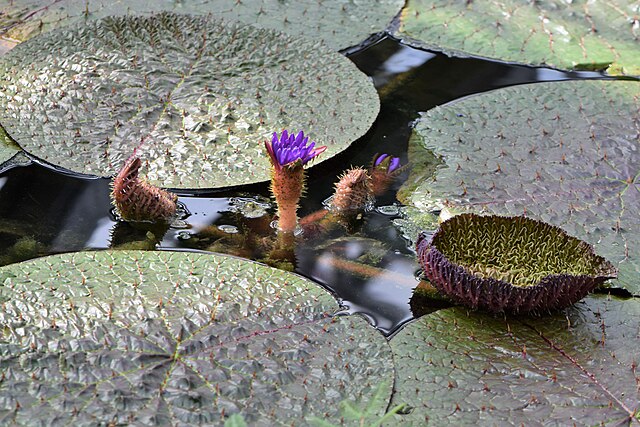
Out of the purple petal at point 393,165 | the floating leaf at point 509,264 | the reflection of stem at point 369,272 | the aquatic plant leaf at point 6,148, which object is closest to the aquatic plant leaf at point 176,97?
the aquatic plant leaf at point 6,148

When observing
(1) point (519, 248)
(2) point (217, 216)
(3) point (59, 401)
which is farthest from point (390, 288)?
(3) point (59, 401)

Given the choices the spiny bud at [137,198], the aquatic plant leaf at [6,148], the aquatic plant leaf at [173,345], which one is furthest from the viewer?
the aquatic plant leaf at [6,148]

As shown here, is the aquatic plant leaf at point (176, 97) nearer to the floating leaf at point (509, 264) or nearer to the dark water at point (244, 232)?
the dark water at point (244, 232)

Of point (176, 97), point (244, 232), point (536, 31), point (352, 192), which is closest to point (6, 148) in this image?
point (176, 97)

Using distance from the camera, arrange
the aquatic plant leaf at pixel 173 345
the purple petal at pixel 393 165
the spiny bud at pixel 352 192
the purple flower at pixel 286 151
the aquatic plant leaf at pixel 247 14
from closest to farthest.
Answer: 1. the aquatic plant leaf at pixel 173 345
2. the purple flower at pixel 286 151
3. the spiny bud at pixel 352 192
4. the purple petal at pixel 393 165
5. the aquatic plant leaf at pixel 247 14

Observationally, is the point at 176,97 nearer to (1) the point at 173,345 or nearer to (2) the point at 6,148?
(2) the point at 6,148

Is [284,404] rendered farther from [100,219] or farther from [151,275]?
[100,219]
